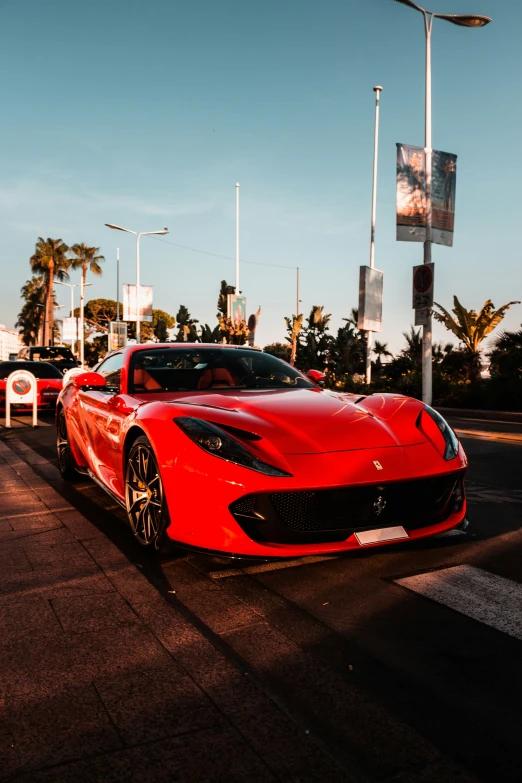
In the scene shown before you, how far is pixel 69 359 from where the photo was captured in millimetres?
23031

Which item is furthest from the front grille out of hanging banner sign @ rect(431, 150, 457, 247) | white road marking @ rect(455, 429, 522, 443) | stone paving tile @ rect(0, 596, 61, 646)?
hanging banner sign @ rect(431, 150, 457, 247)

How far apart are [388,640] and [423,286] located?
48.1ft

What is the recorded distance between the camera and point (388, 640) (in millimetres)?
2912

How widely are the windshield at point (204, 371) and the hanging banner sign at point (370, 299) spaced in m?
17.7

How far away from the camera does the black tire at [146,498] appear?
3.89m

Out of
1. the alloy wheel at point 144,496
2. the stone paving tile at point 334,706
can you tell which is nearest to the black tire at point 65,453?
the alloy wheel at point 144,496

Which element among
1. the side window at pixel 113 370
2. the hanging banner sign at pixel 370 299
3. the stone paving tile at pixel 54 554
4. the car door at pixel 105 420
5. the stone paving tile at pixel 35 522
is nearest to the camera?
the stone paving tile at pixel 54 554

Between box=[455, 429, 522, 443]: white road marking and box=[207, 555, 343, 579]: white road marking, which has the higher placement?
box=[207, 555, 343, 579]: white road marking

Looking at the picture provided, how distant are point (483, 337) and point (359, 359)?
12.4 metres

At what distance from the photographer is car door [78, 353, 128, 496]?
4.85 m

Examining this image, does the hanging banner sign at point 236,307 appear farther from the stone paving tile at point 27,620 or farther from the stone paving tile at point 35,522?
the stone paving tile at point 27,620

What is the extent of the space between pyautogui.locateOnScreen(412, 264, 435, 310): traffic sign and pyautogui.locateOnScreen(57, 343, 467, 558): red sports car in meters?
12.6

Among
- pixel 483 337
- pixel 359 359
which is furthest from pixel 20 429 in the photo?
pixel 359 359

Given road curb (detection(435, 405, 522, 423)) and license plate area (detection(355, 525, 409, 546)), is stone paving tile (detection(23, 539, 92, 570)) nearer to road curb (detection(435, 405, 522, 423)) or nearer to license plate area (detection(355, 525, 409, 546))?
license plate area (detection(355, 525, 409, 546))
